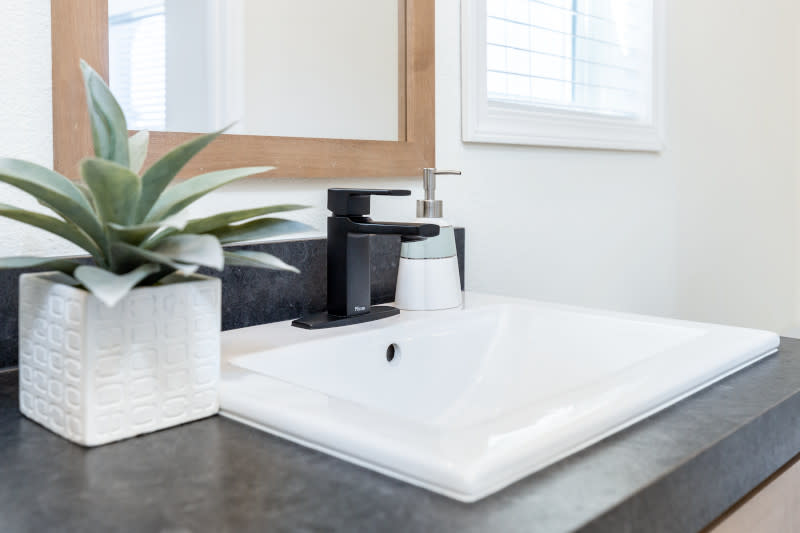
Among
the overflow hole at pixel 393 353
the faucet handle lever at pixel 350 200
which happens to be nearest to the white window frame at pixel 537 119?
the faucet handle lever at pixel 350 200

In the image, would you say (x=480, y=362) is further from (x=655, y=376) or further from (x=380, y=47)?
(x=380, y=47)

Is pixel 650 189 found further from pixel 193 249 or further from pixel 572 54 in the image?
pixel 193 249

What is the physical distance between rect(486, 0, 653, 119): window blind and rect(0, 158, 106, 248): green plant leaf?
34.5 inches

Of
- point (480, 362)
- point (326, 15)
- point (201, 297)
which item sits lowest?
point (480, 362)

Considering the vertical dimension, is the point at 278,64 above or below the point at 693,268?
above

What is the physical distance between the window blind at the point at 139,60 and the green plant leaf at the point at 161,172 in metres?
0.29

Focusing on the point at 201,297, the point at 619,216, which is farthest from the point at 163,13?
the point at 619,216

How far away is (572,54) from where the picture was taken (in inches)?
61.6

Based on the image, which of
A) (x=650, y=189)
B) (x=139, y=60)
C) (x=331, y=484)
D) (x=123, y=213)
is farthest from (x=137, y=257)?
(x=650, y=189)

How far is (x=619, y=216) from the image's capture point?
1.67 metres

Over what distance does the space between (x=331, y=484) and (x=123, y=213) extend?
270mm

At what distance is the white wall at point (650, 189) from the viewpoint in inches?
38.3

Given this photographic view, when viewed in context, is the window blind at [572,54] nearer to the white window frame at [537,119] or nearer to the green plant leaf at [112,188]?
the white window frame at [537,119]

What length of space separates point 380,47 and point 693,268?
1170 mm
